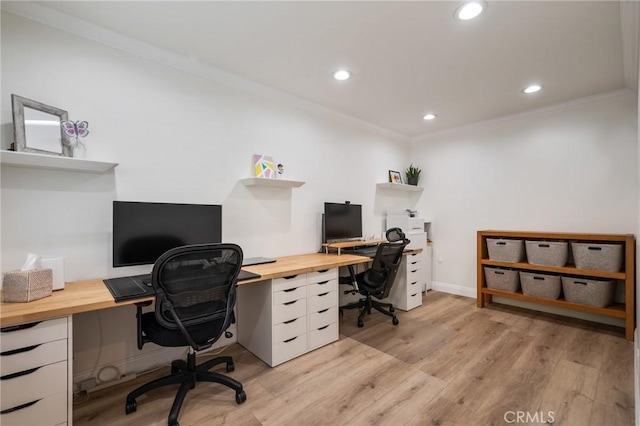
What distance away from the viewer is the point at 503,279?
11.7 ft

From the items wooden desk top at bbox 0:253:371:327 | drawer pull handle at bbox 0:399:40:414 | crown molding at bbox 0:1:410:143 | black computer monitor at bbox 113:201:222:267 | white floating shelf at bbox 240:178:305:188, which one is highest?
crown molding at bbox 0:1:410:143

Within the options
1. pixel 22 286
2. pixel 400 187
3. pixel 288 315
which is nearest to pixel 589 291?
pixel 400 187

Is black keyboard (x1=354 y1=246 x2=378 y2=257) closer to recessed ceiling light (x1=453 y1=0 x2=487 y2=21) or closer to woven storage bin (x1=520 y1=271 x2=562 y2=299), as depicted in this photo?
woven storage bin (x1=520 y1=271 x2=562 y2=299)

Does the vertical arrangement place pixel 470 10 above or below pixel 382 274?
above

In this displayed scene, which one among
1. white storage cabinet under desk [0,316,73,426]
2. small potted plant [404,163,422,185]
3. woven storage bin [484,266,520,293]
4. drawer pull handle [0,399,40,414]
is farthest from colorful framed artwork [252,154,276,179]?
woven storage bin [484,266,520,293]

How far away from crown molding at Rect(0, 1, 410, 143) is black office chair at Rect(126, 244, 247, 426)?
5.74ft

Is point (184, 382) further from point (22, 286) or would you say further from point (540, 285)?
point (540, 285)

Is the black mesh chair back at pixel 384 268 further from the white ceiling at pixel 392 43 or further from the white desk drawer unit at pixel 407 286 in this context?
the white ceiling at pixel 392 43

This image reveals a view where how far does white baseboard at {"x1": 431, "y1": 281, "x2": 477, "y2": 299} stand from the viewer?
414 centimetres

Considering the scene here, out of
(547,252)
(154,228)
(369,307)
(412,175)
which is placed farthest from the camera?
(412,175)

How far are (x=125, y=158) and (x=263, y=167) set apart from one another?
1.13 metres

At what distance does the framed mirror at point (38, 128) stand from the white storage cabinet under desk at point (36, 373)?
1.07 meters

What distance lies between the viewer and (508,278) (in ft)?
11.6

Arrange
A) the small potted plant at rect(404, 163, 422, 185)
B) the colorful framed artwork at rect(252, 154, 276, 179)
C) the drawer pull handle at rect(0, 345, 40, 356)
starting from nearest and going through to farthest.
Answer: the drawer pull handle at rect(0, 345, 40, 356) → the colorful framed artwork at rect(252, 154, 276, 179) → the small potted plant at rect(404, 163, 422, 185)
